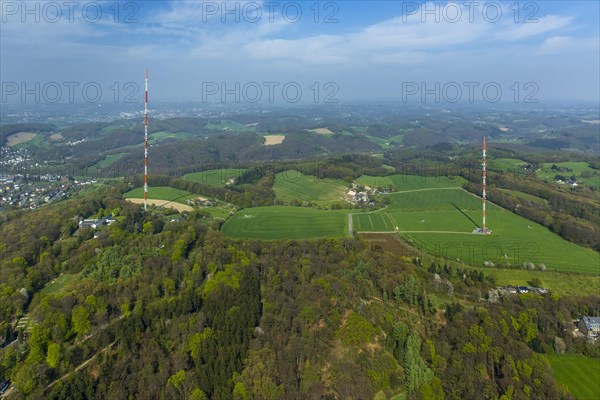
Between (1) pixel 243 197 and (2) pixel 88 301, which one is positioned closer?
(2) pixel 88 301

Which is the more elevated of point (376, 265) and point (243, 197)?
→ point (243, 197)

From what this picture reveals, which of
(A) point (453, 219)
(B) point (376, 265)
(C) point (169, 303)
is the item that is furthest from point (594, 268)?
(C) point (169, 303)

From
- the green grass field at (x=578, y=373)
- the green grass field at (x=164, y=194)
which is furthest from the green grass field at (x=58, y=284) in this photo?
the green grass field at (x=578, y=373)

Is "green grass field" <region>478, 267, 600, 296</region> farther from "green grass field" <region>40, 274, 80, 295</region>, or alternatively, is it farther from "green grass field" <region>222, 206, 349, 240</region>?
"green grass field" <region>40, 274, 80, 295</region>

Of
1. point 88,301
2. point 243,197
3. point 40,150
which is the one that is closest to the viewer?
point 88,301

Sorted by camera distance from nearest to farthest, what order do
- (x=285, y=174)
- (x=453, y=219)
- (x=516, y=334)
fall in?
(x=516, y=334)
(x=453, y=219)
(x=285, y=174)

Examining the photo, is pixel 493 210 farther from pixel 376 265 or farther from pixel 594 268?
pixel 376 265
